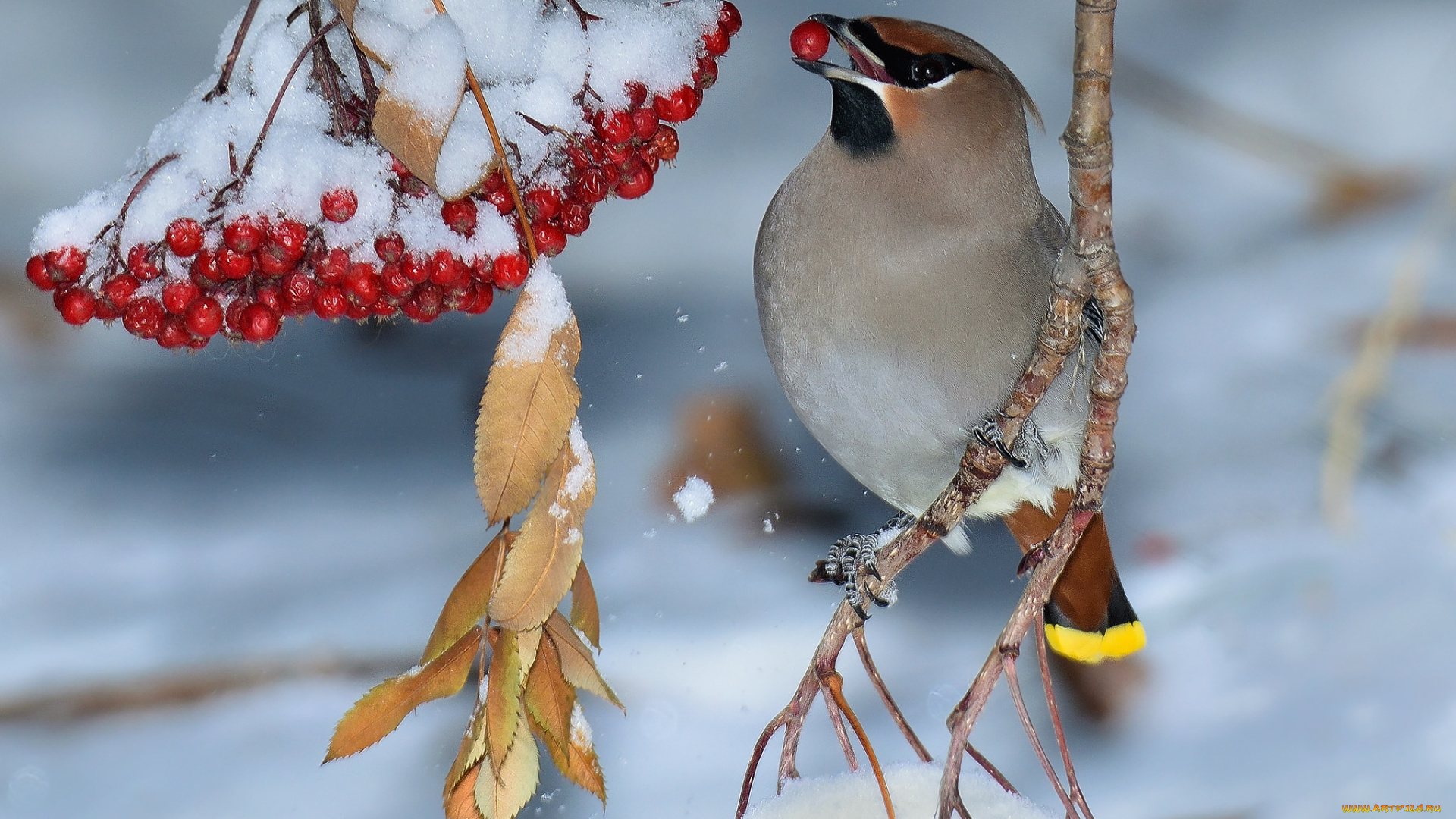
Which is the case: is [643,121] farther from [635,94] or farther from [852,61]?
[852,61]

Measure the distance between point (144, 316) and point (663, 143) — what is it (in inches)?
15.0

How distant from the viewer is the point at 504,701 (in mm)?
877

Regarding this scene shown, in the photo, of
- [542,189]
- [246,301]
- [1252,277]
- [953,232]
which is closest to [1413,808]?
[1252,277]

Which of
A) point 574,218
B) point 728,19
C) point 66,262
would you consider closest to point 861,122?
point 728,19

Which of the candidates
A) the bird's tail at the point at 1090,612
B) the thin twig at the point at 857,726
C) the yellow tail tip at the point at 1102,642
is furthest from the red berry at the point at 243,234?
the yellow tail tip at the point at 1102,642

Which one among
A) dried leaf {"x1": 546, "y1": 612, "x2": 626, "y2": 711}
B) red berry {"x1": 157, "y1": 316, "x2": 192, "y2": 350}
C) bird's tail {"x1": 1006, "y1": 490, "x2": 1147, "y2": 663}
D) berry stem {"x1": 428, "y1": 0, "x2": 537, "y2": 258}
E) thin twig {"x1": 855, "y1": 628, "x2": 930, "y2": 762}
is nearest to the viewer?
berry stem {"x1": 428, "y1": 0, "x2": 537, "y2": 258}

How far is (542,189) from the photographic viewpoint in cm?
88

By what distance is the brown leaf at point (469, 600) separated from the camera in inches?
36.0

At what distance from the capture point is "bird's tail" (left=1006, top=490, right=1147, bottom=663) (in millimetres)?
1430

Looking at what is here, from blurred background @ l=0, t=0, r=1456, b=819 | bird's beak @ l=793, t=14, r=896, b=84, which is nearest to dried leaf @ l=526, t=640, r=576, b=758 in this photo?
bird's beak @ l=793, t=14, r=896, b=84

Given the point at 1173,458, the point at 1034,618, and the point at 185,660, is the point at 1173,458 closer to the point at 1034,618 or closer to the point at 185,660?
the point at 1034,618

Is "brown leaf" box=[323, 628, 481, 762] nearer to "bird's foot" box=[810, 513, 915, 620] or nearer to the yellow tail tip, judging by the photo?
"bird's foot" box=[810, 513, 915, 620]

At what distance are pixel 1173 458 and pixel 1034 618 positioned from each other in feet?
2.62

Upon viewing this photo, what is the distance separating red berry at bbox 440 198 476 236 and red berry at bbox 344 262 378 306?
6 cm
